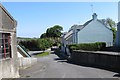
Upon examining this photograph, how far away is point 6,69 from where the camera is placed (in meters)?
17.4

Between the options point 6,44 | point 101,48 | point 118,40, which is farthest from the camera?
point 101,48

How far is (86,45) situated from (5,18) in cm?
3175

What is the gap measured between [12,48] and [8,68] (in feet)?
6.35

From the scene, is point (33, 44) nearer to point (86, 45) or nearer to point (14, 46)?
point (86, 45)

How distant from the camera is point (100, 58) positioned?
89.1 feet

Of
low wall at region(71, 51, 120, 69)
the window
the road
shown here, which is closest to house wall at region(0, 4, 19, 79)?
the window

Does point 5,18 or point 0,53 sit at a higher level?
point 5,18

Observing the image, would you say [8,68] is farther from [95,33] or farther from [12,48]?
[95,33]

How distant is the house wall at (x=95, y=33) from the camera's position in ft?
188

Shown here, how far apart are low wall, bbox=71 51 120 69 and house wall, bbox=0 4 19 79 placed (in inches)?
372

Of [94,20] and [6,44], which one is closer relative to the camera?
[6,44]

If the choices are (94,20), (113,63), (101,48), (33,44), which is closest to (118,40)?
(101,48)

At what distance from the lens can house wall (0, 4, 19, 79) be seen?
1700 centimetres

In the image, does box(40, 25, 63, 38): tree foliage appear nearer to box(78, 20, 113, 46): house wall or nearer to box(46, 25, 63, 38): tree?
box(46, 25, 63, 38): tree
